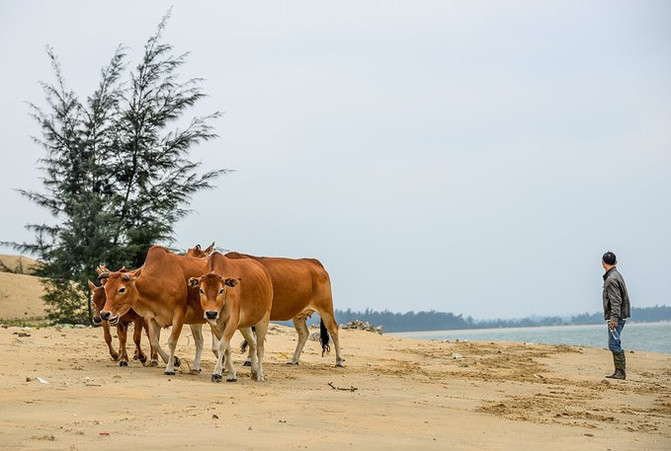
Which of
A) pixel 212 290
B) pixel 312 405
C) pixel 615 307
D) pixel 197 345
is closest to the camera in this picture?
pixel 312 405

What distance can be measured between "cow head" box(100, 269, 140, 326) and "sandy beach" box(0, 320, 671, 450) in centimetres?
74

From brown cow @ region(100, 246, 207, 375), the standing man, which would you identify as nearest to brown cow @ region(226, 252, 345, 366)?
brown cow @ region(100, 246, 207, 375)

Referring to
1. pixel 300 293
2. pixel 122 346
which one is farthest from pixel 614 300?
pixel 122 346

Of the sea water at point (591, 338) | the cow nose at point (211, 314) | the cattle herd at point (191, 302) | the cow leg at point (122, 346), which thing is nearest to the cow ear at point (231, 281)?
the cattle herd at point (191, 302)

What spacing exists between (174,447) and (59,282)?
53.6 feet

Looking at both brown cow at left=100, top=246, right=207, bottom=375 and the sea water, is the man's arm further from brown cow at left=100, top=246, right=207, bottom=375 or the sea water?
the sea water

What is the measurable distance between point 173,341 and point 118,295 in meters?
1.03

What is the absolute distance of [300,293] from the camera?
46.5 ft

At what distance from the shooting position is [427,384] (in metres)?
11.6

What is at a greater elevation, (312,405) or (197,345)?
(197,345)

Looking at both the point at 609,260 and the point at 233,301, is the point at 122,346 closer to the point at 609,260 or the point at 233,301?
the point at 233,301

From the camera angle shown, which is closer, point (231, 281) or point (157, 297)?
point (231, 281)

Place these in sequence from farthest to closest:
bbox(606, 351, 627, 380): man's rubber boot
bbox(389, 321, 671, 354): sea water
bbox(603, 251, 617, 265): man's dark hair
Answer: bbox(389, 321, 671, 354): sea water < bbox(603, 251, 617, 265): man's dark hair < bbox(606, 351, 627, 380): man's rubber boot

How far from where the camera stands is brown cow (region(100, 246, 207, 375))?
11703 millimetres
